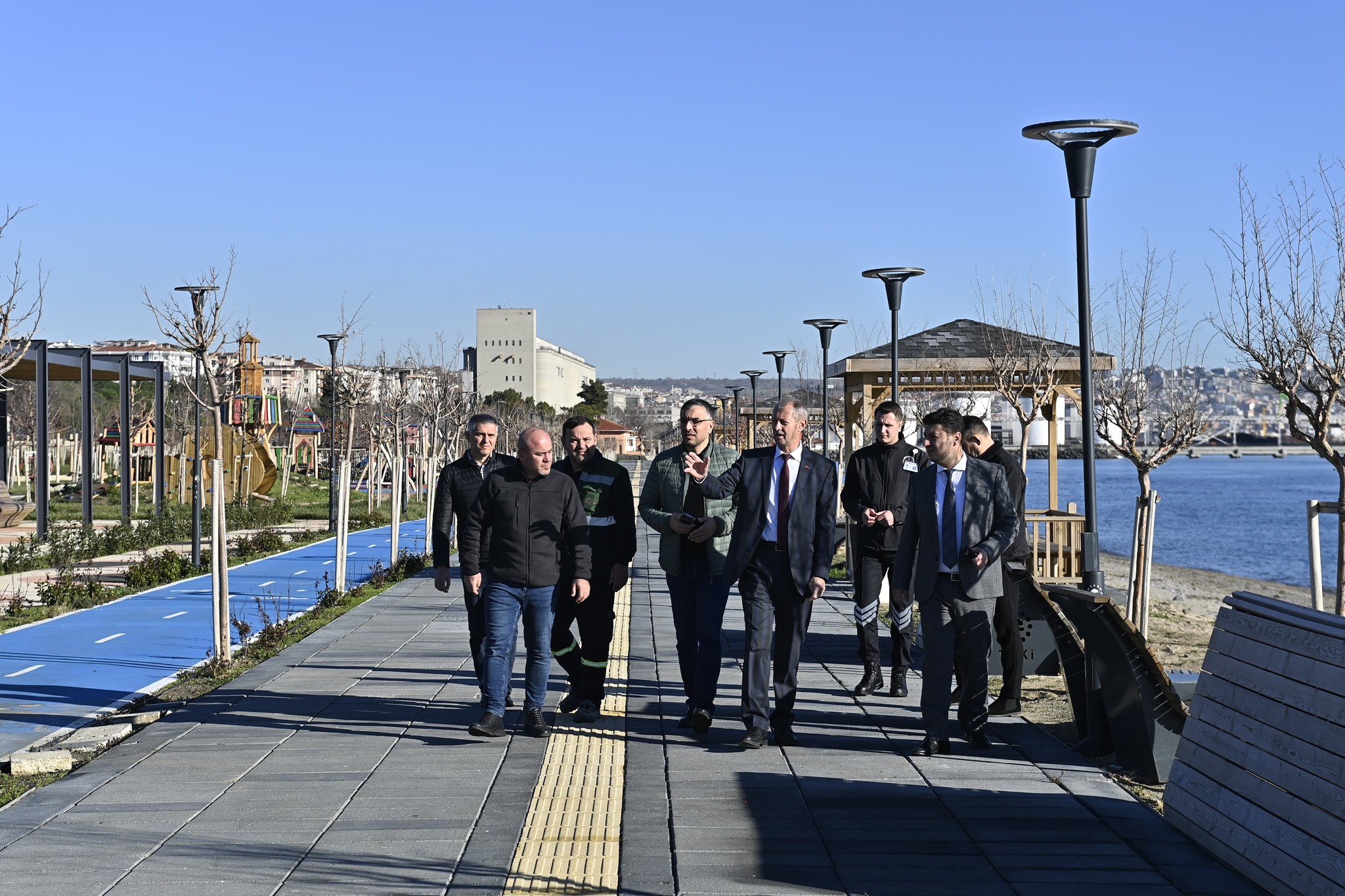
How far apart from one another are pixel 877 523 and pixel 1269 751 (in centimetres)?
424

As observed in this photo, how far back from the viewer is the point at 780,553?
739 cm

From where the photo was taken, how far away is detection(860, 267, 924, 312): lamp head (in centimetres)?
1627

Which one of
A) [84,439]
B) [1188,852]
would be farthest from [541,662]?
[84,439]

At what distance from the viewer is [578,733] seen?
308 inches

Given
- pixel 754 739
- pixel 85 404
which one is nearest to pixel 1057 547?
pixel 754 739

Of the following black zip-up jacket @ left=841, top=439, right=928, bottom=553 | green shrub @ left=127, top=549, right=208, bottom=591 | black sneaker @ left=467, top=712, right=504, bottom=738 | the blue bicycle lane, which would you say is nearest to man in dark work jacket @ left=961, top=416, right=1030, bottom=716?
black zip-up jacket @ left=841, top=439, right=928, bottom=553

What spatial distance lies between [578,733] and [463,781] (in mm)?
1303

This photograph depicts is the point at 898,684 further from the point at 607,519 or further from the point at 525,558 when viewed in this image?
the point at 525,558

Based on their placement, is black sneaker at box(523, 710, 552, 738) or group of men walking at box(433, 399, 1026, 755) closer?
group of men walking at box(433, 399, 1026, 755)

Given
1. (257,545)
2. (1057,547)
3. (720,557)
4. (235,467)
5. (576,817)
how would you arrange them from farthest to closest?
(235,467)
(257,545)
(1057,547)
(720,557)
(576,817)

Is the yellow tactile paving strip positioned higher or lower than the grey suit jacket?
lower

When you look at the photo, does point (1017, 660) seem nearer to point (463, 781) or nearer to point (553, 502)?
point (553, 502)

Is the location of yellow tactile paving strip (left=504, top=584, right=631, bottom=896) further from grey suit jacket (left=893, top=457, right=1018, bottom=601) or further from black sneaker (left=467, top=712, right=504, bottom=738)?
grey suit jacket (left=893, top=457, right=1018, bottom=601)

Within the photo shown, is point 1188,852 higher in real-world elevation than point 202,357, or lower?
lower
